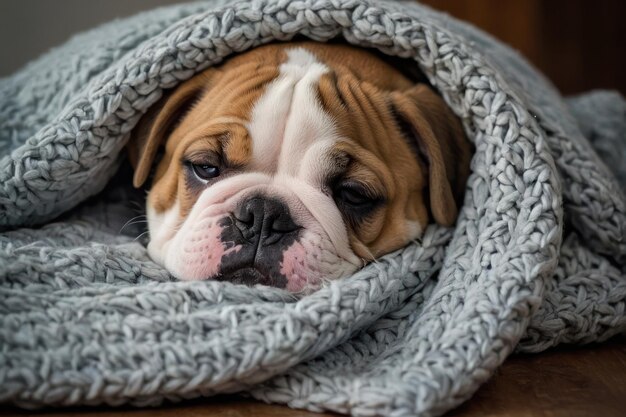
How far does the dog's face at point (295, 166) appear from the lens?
76.0 inches

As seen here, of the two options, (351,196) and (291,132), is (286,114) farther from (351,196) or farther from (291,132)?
(351,196)

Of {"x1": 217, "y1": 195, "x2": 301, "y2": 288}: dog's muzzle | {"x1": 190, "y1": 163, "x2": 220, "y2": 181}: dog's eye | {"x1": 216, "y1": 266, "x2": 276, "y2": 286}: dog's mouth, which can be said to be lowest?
{"x1": 216, "y1": 266, "x2": 276, "y2": 286}: dog's mouth

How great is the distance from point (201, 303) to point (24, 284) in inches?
14.6

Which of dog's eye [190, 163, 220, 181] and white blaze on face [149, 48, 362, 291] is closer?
white blaze on face [149, 48, 362, 291]

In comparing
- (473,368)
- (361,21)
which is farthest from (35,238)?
(473,368)

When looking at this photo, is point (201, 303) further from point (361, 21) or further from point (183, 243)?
point (361, 21)

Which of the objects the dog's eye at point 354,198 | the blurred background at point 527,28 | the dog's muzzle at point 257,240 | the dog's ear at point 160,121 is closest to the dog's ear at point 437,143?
the dog's eye at point 354,198

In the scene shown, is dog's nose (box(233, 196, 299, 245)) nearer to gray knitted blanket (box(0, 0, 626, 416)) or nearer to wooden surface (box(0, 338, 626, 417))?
gray knitted blanket (box(0, 0, 626, 416))

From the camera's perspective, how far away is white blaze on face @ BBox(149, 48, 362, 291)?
6.29 feet

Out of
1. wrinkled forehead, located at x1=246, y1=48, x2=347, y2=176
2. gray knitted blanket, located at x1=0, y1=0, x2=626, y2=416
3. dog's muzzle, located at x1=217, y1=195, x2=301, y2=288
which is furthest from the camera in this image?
wrinkled forehead, located at x1=246, y1=48, x2=347, y2=176

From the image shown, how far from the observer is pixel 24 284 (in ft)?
5.69

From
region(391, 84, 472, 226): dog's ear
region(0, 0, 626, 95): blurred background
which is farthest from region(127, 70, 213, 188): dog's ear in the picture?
region(0, 0, 626, 95): blurred background

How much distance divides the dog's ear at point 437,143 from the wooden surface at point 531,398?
1.45 ft

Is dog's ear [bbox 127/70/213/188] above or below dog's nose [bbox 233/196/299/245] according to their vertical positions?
above
